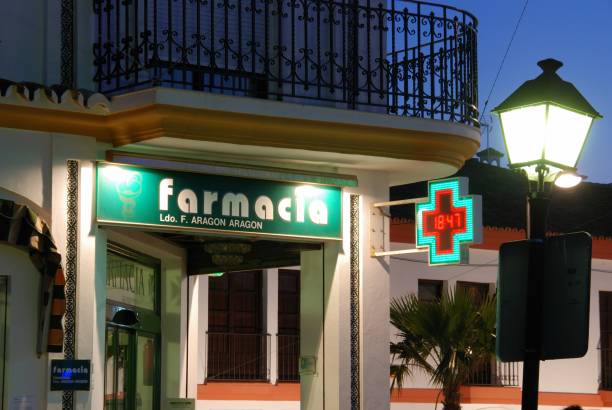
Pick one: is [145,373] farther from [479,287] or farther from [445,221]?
[479,287]

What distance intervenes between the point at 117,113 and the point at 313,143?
1911 millimetres

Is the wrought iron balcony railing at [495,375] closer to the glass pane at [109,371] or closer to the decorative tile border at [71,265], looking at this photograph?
the glass pane at [109,371]

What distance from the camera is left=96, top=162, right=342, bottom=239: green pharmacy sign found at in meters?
13.2

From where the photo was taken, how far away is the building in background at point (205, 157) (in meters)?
12.9

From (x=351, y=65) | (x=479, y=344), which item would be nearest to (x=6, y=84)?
(x=351, y=65)

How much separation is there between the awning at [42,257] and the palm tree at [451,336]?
728 centimetres

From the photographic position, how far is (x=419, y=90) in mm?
14516

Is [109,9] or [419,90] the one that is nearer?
[109,9]

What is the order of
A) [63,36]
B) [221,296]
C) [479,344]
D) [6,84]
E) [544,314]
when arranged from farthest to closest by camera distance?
[221,296], [479,344], [63,36], [6,84], [544,314]

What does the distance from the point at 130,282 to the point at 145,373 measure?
1.34 metres

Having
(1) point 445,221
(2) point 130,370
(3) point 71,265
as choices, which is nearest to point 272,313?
(2) point 130,370

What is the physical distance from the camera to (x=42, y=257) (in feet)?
41.9

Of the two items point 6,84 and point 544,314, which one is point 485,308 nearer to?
point 6,84

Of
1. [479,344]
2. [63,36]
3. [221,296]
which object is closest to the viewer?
[63,36]
